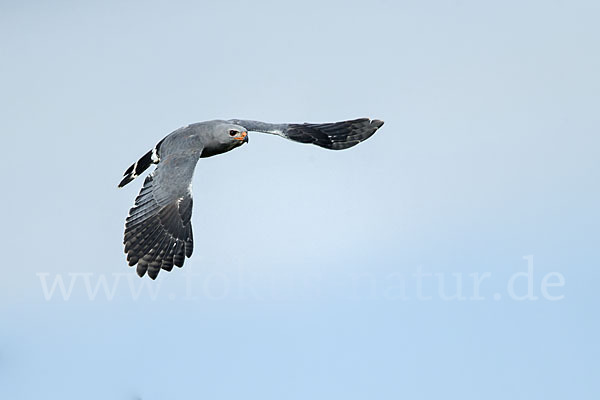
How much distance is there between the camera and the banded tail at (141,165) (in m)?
32.8

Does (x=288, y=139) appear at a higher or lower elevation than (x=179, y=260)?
A: higher

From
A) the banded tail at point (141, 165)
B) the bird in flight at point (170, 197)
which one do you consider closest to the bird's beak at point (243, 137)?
the bird in flight at point (170, 197)

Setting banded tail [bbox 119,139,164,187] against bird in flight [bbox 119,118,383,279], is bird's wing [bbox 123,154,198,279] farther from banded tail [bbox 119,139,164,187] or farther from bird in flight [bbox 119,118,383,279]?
banded tail [bbox 119,139,164,187]

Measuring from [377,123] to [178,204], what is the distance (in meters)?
6.81

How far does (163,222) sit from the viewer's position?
30188 millimetres

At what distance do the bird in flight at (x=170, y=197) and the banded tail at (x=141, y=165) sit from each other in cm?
1

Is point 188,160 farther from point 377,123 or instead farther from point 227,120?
point 377,123

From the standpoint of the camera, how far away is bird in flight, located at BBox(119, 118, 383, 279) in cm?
2991

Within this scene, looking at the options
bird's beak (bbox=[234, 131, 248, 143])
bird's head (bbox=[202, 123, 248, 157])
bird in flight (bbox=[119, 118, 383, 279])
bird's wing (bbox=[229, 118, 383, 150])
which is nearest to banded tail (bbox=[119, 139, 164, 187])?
bird in flight (bbox=[119, 118, 383, 279])

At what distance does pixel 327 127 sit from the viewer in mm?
34344

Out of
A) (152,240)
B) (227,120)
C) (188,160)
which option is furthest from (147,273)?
(227,120)

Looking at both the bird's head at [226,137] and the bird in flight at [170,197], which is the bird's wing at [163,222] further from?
the bird's head at [226,137]

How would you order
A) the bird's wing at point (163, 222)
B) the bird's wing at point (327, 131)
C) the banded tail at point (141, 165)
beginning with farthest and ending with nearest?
the bird's wing at point (327, 131)
the banded tail at point (141, 165)
the bird's wing at point (163, 222)

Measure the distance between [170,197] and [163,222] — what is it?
1.96ft
